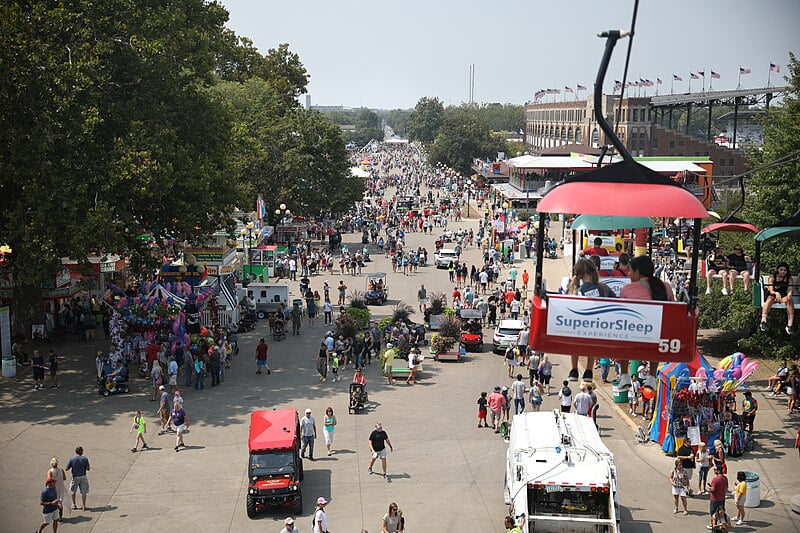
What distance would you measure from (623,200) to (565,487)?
6969 mm

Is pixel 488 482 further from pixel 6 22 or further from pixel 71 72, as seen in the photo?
pixel 6 22

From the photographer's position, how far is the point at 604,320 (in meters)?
10.4

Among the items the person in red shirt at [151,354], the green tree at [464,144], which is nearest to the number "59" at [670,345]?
the person in red shirt at [151,354]

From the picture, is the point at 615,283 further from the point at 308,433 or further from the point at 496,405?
the point at 496,405

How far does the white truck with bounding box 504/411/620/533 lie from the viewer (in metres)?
15.1

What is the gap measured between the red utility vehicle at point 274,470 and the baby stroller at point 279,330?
1610 centimetres

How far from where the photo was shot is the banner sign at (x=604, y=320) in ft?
33.9

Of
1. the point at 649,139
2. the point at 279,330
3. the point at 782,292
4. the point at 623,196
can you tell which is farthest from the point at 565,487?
the point at 649,139

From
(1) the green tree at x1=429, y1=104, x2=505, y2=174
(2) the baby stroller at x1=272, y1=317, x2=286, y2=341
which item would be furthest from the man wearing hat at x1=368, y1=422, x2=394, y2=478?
(1) the green tree at x1=429, y1=104, x2=505, y2=174

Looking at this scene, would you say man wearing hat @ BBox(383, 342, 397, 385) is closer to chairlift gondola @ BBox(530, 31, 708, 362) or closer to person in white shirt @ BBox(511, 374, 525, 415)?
person in white shirt @ BBox(511, 374, 525, 415)

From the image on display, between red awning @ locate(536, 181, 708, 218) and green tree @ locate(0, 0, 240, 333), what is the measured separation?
797 inches

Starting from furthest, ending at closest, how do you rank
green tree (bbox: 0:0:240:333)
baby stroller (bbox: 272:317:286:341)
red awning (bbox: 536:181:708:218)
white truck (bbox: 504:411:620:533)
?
baby stroller (bbox: 272:317:286:341), green tree (bbox: 0:0:240:333), white truck (bbox: 504:411:620:533), red awning (bbox: 536:181:708:218)

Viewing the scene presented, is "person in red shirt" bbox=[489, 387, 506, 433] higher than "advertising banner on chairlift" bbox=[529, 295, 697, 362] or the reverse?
the reverse

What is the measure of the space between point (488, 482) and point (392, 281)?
31.1m
